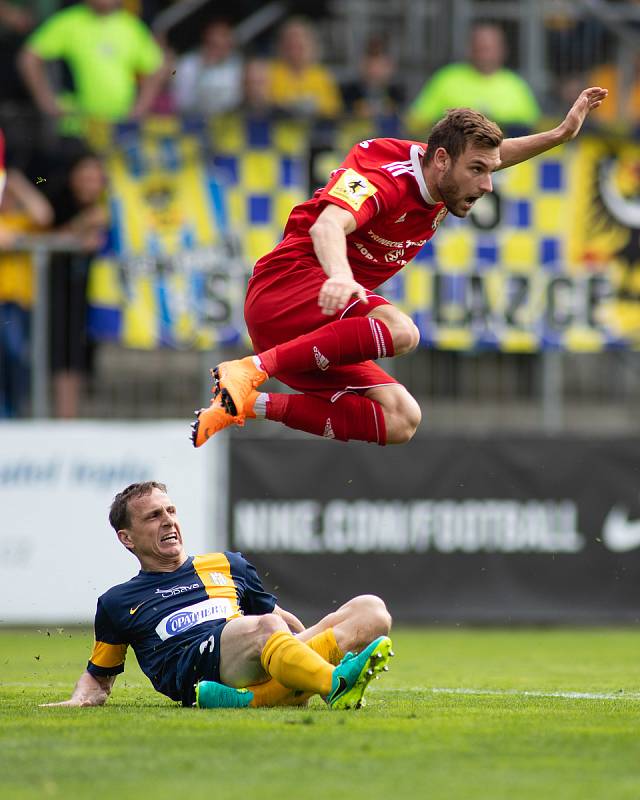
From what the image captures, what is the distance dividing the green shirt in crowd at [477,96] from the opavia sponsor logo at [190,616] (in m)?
8.70

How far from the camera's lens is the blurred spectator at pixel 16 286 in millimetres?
13977

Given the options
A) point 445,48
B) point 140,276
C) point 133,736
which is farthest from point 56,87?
point 133,736

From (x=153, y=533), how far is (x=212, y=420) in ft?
2.09

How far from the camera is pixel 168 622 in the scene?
734cm

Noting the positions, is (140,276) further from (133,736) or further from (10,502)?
(133,736)

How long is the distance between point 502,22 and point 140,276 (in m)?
4.96

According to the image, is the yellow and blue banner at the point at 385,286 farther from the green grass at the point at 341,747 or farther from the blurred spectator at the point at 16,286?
the green grass at the point at 341,747

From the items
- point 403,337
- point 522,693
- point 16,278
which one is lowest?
point 522,693

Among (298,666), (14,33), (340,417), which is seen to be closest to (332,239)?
(340,417)

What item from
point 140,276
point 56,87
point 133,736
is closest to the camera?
point 133,736

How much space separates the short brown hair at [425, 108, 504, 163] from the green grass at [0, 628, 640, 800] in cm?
290

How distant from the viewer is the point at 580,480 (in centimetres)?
1506

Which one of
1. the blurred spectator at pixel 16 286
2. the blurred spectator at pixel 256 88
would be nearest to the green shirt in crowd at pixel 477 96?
the blurred spectator at pixel 256 88

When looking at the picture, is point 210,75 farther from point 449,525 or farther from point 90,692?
point 90,692
